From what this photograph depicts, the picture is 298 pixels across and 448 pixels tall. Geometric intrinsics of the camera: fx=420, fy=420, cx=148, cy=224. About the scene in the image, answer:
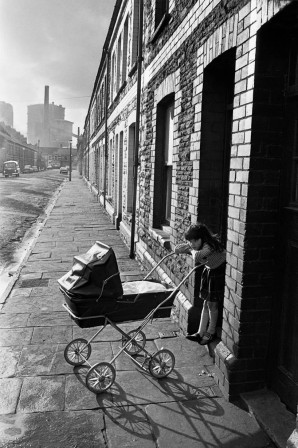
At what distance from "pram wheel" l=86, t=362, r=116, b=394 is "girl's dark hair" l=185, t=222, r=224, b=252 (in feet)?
4.91

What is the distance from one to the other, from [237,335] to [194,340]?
1.42 metres

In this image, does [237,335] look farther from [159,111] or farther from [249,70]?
[159,111]

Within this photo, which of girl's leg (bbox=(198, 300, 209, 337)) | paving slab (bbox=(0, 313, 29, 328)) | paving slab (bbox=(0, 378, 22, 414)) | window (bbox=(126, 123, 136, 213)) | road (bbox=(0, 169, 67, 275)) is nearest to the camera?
paving slab (bbox=(0, 378, 22, 414))

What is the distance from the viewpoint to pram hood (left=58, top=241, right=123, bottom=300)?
3.76 metres

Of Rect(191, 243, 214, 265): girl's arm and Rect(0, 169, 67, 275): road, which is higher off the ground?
Rect(191, 243, 214, 265): girl's arm

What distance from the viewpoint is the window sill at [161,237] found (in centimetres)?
642

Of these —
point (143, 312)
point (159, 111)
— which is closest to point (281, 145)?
point (143, 312)

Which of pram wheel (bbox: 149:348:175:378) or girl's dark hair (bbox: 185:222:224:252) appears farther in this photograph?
girl's dark hair (bbox: 185:222:224:252)

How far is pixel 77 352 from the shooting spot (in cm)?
444

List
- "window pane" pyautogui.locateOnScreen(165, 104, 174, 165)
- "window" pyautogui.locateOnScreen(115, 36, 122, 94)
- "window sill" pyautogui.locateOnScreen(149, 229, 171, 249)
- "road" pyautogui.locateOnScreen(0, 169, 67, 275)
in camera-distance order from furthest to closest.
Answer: "window" pyautogui.locateOnScreen(115, 36, 122, 94)
"road" pyautogui.locateOnScreen(0, 169, 67, 275)
"window pane" pyautogui.locateOnScreen(165, 104, 174, 165)
"window sill" pyautogui.locateOnScreen(149, 229, 171, 249)

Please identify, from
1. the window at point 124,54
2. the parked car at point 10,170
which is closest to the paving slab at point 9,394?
the window at point 124,54

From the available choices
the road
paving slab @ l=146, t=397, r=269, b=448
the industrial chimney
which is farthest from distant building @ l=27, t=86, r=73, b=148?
paving slab @ l=146, t=397, r=269, b=448

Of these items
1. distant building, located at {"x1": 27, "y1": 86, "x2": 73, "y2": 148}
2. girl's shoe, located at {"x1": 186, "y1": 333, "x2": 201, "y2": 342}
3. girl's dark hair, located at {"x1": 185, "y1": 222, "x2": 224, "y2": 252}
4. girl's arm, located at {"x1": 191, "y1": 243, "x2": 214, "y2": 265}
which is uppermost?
distant building, located at {"x1": 27, "y1": 86, "x2": 73, "y2": 148}

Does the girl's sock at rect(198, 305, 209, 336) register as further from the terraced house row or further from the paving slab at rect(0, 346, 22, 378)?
the paving slab at rect(0, 346, 22, 378)
